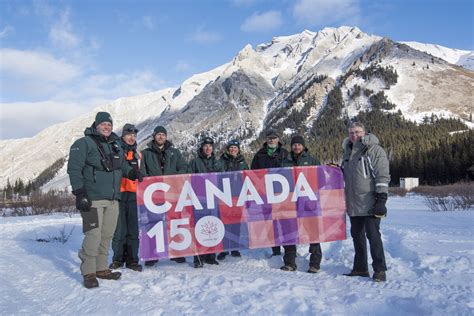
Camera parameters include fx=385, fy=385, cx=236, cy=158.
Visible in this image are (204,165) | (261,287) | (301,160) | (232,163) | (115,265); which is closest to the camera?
(261,287)

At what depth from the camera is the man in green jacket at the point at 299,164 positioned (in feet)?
20.9

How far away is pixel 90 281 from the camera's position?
5.61 metres

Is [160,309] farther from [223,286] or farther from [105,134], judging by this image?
[105,134]

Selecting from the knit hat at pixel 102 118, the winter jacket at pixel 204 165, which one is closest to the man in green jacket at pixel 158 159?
the winter jacket at pixel 204 165

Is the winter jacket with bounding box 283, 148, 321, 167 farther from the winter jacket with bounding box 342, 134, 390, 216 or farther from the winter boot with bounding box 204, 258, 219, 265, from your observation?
the winter boot with bounding box 204, 258, 219, 265

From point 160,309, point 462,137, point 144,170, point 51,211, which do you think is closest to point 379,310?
point 160,309

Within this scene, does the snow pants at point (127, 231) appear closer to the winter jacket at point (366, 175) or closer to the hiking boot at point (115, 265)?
the hiking boot at point (115, 265)

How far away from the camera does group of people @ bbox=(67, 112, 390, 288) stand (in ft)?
18.7

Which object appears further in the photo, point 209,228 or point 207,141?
point 207,141

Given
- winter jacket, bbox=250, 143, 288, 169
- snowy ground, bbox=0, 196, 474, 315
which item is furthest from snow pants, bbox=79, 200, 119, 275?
winter jacket, bbox=250, 143, 288, 169

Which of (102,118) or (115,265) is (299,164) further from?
(115,265)

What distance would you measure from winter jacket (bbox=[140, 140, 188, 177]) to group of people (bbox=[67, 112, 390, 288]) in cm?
2

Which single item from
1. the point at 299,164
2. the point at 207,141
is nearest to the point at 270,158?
the point at 299,164

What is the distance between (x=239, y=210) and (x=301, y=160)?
4.79 ft
